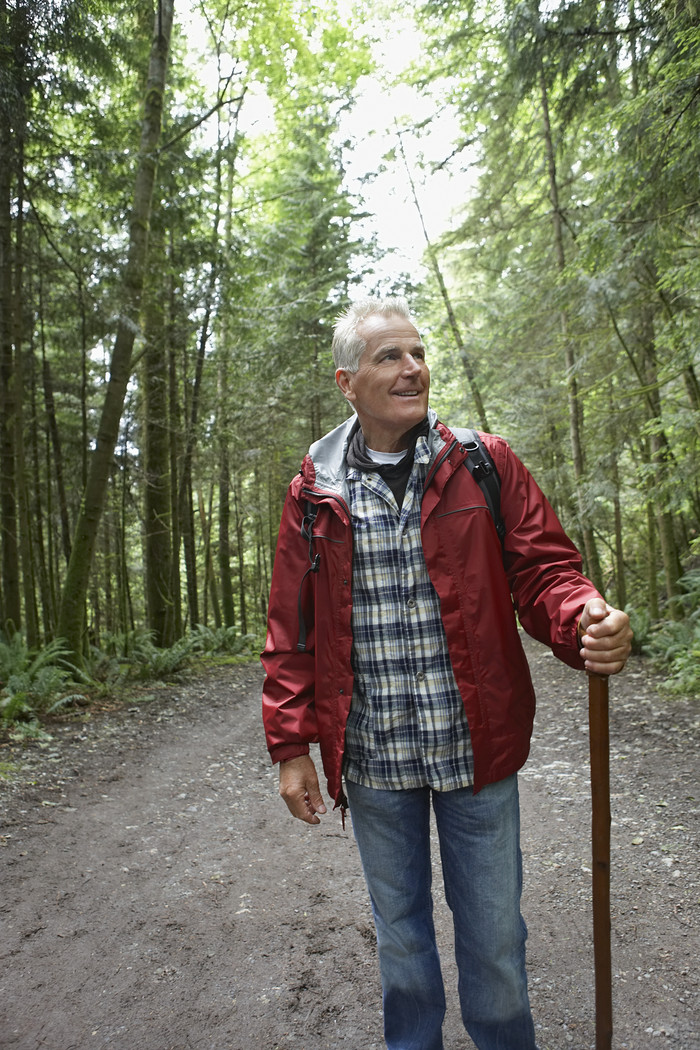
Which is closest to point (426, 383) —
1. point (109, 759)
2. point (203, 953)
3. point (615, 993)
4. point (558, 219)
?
point (615, 993)

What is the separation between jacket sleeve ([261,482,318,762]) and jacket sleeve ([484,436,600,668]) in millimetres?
681

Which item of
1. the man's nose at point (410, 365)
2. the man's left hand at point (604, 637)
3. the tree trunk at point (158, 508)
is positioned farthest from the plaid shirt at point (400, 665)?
the tree trunk at point (158, 508)

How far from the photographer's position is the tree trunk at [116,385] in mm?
9047

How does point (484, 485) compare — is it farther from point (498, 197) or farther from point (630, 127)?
point (498, 197)

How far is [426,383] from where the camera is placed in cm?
233

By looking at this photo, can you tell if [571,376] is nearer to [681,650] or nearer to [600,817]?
[681,650]

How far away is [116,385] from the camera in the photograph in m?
9.12

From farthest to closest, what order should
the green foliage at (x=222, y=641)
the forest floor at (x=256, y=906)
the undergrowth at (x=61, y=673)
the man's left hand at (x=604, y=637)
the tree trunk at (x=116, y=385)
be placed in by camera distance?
1. the green foliage at (x=222, y=641)
2. the tree trunk at (x=116, y=385)
3. the undergrowth at (x=61, y=673)
4. the forest floor at (x=256, y=906)
5. the man's left hand at (x=604, y=637)

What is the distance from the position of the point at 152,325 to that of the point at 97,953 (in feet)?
34.1

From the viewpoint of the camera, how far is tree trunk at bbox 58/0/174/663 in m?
9.05

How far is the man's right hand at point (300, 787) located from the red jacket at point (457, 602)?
2.2 inches

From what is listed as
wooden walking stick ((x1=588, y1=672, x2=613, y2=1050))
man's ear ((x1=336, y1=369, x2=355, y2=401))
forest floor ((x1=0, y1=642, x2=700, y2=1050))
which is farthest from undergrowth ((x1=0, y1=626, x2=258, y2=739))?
wooden walking stick ((x1=588, y1=672, x2=613, y2=1050))

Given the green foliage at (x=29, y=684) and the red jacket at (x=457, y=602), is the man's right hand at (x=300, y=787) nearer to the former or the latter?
the red jacket at (x=457, y=602)

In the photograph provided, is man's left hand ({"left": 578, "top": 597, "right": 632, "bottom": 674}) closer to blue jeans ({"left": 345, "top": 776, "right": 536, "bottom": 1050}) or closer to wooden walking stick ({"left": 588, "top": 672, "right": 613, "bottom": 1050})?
wooden walking stick ({"left": 588, "top": 672, "right": 613, "bottom": 1050})
